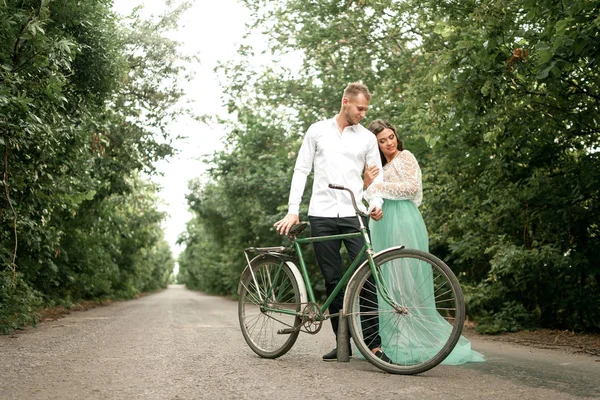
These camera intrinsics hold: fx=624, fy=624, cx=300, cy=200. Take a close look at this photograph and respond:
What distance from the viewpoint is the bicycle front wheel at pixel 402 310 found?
442 cm

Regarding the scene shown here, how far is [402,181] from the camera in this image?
18.3ft

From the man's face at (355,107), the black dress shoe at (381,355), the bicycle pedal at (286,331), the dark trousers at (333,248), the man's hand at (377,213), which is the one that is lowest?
the black dress shoe at (381,355)

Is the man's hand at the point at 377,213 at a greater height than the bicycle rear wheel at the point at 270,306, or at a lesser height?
greater

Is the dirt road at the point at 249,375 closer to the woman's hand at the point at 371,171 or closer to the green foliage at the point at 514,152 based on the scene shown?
the woman's hand at the point at 371,171

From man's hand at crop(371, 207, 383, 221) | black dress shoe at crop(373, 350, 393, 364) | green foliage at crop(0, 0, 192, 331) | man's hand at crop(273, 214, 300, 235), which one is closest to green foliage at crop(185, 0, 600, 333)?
man's hand at crop(371, 207, 383, 221)

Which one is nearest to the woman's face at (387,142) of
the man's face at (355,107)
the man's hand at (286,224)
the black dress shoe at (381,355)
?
the man's face at (355,107)

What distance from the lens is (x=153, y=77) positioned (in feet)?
57.7

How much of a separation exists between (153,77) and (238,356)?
13.5 metres

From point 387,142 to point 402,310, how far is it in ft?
5.75

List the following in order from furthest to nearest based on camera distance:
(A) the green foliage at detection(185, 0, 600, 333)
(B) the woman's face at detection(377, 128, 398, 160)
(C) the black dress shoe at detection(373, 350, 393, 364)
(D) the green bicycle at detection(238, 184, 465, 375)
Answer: (A) the green foliage at detection(185, 0, 600, 333), (B) the woman's face at detection(377, 128, 398, 160), (C) the black dress shoe at detection(373, 350, 393, 364), (D) the green bicycle at detection(238, 184, 465, 375)

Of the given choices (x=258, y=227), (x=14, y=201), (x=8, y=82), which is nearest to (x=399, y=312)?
(x=8, y=82)

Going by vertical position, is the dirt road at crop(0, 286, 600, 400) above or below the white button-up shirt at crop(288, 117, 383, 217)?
below

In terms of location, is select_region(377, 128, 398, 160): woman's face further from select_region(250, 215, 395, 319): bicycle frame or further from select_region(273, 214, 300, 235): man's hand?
select_region(273, 214, 300, 235): man's hand

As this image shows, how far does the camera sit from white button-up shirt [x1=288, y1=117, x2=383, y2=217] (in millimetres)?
5176
